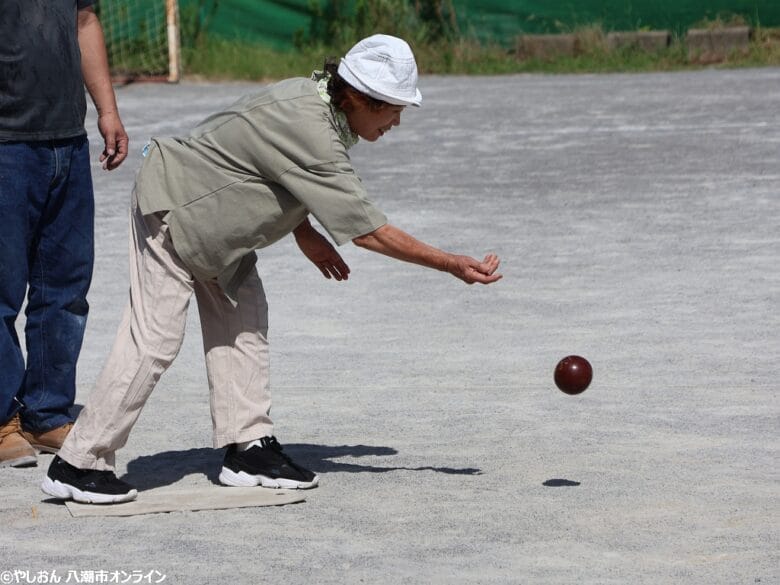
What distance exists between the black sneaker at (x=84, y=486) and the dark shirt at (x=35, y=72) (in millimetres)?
1278

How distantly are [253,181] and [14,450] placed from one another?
4.97 feet

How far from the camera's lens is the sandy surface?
4695 mm

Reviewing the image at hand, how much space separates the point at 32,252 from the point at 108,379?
0.94 metres

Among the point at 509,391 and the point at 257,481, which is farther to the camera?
the point at 509,391

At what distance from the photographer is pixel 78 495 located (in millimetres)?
5199

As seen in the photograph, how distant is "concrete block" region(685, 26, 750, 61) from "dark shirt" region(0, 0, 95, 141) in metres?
12.6

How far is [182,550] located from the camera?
4738 mm

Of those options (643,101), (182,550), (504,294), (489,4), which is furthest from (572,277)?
(489,4)

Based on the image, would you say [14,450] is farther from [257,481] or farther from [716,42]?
[716,42]

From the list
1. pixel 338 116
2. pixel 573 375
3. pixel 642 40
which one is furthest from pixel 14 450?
pixel 642 40

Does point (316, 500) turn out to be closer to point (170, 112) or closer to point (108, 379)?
point (108, 379)

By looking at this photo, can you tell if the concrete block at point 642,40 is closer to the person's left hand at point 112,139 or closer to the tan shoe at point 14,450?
the person's left hand at point 112,139

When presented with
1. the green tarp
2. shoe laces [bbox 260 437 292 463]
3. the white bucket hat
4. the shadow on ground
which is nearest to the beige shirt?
the white bucket hat

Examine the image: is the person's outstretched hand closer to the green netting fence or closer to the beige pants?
the beige pants
